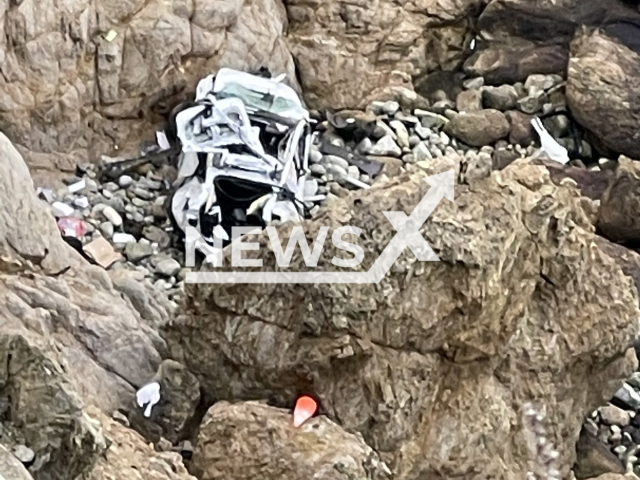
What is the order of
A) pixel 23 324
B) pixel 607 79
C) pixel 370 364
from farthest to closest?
pixel 607 79 → pixel 23 324 → pixel 370 364

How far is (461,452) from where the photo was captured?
3.15 metres

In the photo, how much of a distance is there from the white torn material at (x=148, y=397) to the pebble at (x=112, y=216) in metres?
2.39

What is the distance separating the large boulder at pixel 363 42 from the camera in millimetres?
7426

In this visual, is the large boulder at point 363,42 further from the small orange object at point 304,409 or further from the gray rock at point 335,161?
the small orange object at point 304,409

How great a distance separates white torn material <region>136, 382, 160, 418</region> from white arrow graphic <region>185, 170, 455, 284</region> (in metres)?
0.50

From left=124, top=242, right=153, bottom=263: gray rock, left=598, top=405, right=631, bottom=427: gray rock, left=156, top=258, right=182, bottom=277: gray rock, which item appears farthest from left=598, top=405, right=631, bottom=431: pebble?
left=124, top=242, right=153, bottom=263: gray rock

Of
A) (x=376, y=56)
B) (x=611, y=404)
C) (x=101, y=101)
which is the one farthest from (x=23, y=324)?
(x=376, y=56)

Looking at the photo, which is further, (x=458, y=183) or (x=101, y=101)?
(x=101, y=101)

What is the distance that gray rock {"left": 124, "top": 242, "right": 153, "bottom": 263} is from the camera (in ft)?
17.9

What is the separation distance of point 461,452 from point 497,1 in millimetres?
5386

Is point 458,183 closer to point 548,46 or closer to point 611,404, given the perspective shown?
point 611,404

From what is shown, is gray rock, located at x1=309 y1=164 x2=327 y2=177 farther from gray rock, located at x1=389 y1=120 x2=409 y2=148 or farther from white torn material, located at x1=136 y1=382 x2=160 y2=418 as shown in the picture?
white torn material, located at x1=136 y1=382 x2=160 y2=418

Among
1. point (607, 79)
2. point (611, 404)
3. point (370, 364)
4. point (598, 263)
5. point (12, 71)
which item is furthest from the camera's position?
point (607, 79)

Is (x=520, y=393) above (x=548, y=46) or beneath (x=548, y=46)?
above
